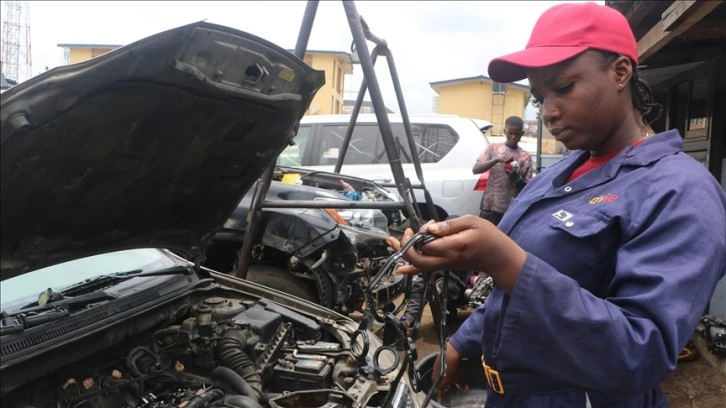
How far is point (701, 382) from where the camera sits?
4145mm

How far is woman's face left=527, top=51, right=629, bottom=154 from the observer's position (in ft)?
4.19

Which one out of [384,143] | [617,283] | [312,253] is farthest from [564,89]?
[312,253]

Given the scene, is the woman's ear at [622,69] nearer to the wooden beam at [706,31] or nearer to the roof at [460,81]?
the wooden beam at [706,31]

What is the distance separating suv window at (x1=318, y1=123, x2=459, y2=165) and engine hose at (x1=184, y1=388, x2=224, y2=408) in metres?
5.79

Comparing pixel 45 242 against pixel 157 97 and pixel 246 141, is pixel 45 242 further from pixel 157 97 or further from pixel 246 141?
pixel 246 141

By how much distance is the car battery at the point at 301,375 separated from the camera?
233 cm

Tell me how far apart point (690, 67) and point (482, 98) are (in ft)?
81.9

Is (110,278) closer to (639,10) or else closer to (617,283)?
(617,283)

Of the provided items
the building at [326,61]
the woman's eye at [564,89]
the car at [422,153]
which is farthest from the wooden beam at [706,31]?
the building at [326,61]

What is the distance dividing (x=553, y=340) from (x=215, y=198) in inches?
73.3

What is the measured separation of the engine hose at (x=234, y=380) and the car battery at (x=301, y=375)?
0.24 m

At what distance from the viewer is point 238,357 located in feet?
7.60

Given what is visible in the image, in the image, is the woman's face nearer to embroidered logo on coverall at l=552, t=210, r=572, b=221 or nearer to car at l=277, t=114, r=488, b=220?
embroidered logo on coverall at l=552, t=210, r=572, b=221

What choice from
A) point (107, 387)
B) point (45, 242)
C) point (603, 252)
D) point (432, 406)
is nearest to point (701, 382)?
point (432, 406)
